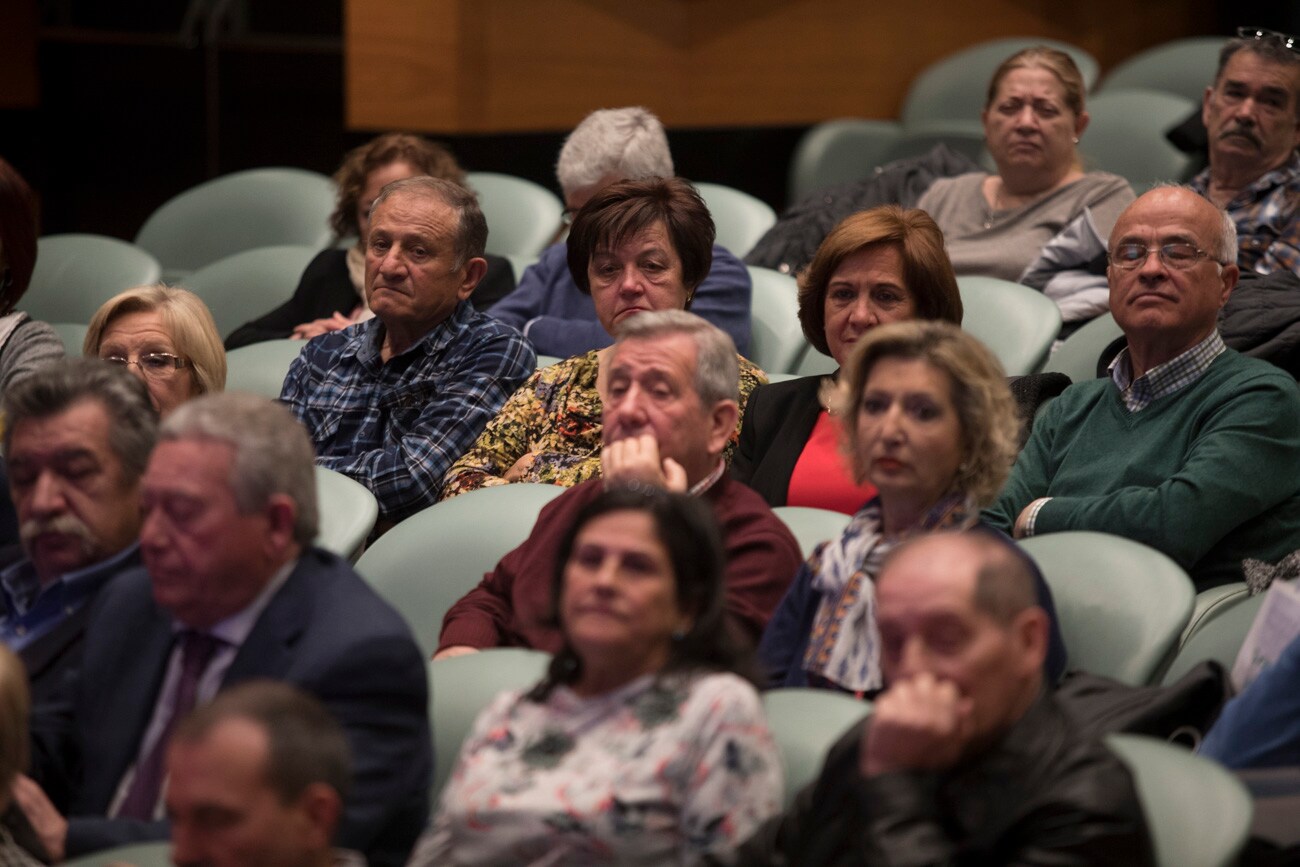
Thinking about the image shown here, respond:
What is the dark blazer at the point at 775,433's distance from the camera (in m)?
2.95

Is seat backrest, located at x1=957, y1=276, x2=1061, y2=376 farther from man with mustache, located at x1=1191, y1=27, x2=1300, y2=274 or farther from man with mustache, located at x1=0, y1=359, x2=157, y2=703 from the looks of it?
man with mustache, located at x1=0, y1=359, x2=157, y2=703

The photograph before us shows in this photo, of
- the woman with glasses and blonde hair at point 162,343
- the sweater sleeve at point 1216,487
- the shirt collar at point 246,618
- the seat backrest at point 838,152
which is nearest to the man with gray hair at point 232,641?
the shirt collar at point 246,618

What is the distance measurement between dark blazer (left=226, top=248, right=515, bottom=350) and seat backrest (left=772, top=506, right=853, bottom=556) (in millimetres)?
1782

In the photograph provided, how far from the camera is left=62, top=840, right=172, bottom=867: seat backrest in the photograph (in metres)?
1.80

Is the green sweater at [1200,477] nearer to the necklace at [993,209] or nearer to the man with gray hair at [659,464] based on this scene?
the man with gray hair at [659,464]

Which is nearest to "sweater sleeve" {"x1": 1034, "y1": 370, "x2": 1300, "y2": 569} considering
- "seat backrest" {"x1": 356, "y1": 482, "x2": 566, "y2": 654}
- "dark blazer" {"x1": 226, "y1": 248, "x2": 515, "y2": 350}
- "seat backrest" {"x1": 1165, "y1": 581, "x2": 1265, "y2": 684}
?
"seat backrest" {"x1": 1165, "y1": 581, "x2": 1265, "y2": 684}

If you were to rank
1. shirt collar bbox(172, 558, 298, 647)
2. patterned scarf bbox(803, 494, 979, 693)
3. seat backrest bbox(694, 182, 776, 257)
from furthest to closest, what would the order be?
seat backrest bbox(694, 182, 776, 257), patterned scarf bbox(803, 494, 979, 693), shirt collar bbox(172, 558, 298, 647)

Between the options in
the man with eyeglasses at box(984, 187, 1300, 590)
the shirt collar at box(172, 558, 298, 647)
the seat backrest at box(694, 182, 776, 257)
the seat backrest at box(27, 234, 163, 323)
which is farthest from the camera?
the seat backrest at box(694, 182, 776, 257)

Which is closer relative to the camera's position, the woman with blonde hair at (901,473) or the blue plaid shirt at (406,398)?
the woman with blonde hair at (901,473)

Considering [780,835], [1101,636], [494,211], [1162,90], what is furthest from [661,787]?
[1162,90]

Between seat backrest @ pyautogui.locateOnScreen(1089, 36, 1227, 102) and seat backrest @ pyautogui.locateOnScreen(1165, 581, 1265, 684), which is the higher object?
seat backrest @ pyautogui.locateOnScreen(1089, 36, 1227, 102)

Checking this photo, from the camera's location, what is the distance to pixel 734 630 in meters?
1.99

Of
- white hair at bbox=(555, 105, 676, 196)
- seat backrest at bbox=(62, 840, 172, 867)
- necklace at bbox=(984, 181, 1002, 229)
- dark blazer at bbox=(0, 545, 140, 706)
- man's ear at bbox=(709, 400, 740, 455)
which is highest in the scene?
white hair at bbox=(555, 105, 676, 196)

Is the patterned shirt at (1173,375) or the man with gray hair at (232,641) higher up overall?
the patterned shirt at (1173,375)
